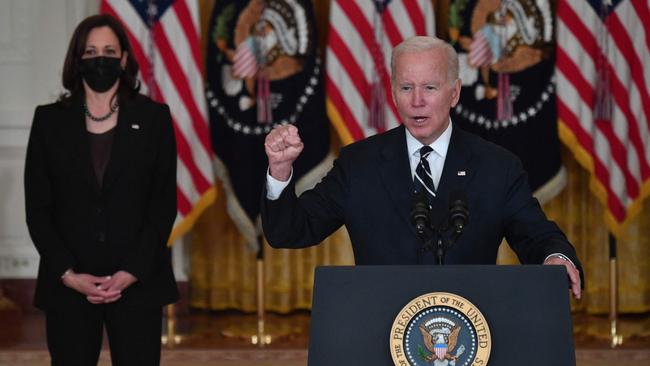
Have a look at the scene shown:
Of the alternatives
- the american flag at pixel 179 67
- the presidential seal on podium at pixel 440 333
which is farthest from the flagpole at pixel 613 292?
the presidential seal on podium at pixel 440 333

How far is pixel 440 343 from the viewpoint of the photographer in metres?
2.15

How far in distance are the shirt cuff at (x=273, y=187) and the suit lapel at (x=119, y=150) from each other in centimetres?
123

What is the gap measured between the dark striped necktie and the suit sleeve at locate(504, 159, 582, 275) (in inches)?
8.2

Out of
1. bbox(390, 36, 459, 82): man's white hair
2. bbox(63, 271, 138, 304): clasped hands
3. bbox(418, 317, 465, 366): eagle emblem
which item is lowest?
bbox(63, 271, 138, 304): clasped hands

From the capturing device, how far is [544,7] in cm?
638

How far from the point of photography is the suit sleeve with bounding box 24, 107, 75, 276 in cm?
379

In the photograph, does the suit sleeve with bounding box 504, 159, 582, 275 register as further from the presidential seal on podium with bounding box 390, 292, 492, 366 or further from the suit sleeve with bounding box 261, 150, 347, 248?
the presidential seal on podium with bounding box 390, 292, 492, 366

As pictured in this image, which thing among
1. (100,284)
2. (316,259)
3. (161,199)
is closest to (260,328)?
(316,259)

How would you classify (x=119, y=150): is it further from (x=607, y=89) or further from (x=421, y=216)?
(x=607, y=89)

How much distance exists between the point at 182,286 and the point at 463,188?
4.51 metres

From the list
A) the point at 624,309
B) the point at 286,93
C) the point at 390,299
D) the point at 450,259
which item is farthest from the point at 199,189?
the point at 390,299

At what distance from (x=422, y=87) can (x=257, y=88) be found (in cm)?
389

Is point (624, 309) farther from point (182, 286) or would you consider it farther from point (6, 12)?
point (6, 12)

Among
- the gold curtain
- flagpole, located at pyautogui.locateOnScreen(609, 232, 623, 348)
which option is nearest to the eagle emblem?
flagpole, located at pyautogui.locateOnScreen(609, 232, 623, 348)
